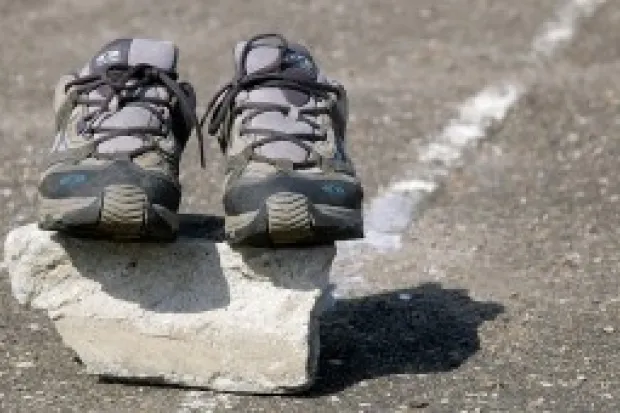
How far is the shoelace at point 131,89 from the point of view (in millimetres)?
4531

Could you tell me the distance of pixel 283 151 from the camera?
14.5 ft

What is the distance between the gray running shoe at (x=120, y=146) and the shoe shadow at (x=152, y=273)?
6.5 inches

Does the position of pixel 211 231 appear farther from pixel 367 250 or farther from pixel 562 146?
pixel 562 146

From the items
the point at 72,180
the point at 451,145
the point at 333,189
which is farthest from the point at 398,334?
the point at 451,145

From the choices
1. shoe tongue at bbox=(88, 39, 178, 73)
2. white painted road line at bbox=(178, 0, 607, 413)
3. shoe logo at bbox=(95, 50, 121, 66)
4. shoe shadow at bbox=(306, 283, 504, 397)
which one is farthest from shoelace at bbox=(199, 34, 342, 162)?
white painted road line at bbox=(178, 0, 607, 413)

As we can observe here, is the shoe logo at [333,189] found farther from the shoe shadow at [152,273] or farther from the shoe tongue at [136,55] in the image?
the shoe tongue at [136,55]

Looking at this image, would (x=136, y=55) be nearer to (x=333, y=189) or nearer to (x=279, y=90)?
(x=279, y=90)

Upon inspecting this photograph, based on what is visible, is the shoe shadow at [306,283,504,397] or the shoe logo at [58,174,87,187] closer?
the shoe logo at [58,174,87,187]

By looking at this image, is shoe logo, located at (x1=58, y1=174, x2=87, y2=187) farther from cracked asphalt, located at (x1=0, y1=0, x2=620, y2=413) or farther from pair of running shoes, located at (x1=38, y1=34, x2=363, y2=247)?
cracked asphalt, located at (x1=0, y1=0, x2=620, y2=413)

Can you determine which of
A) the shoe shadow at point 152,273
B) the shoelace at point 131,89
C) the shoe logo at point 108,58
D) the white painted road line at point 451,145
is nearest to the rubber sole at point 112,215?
the shoe shadow at point 152,273

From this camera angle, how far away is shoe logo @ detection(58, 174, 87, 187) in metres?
4.24

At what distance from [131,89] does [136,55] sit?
0.16 m

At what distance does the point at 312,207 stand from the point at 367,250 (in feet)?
5.66

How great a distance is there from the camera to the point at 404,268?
18.7 ft
